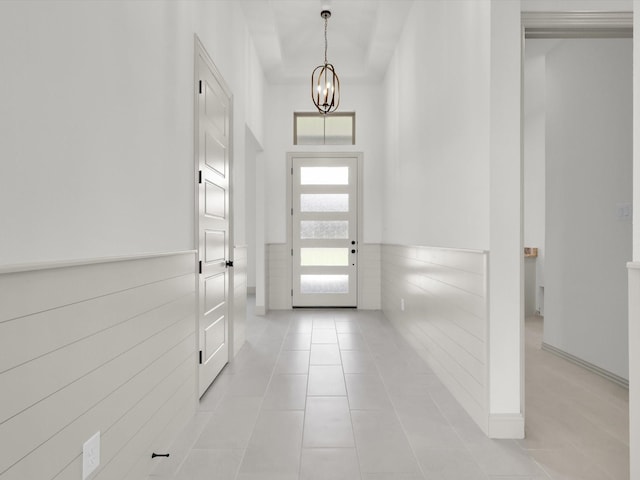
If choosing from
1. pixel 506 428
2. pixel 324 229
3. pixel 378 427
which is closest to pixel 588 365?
pixel 506 428

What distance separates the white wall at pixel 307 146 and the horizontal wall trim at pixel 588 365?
272 centimetres

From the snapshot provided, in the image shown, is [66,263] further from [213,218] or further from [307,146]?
[307,146]

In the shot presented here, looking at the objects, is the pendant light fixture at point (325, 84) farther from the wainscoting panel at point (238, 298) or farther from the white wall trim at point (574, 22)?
the white wall trim at point (574, 22)

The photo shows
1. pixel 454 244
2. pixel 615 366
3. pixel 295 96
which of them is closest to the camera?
pixel 454 244

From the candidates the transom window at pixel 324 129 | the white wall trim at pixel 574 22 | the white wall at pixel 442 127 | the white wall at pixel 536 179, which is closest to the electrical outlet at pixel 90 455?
the white wall at pixel 442 127

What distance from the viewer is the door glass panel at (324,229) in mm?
6000

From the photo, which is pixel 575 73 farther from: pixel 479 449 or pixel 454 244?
pixel 479 449

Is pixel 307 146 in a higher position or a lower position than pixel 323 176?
higher

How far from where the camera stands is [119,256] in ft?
5.10

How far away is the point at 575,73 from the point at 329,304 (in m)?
3.99

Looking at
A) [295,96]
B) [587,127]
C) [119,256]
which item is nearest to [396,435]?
[119,256]

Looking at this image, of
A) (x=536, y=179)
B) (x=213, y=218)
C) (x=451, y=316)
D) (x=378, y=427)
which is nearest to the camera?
(x=378, y=427)

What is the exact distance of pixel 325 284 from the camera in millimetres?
6039

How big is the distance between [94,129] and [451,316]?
2327mm
